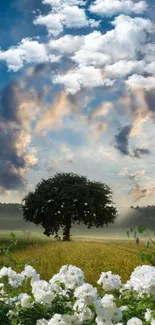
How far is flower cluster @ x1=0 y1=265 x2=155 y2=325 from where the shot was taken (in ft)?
→ 20.1

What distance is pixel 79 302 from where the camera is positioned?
6273 mm

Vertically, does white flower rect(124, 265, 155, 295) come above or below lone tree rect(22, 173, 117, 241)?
below

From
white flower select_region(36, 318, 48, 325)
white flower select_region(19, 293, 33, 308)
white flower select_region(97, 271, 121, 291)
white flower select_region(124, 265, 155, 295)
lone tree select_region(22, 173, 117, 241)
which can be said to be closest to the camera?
white flower select_region(36, 318, 48, 325)

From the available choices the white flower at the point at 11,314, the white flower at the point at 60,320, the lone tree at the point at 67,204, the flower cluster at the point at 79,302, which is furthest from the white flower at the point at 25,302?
the lone tree at the point at 67,204

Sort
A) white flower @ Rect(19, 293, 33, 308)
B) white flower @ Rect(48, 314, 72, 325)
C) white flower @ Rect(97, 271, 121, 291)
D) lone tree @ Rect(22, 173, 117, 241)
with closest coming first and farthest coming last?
white flower @ Rect(48, 314, 72, 325) < white flower @ Rect(19, 293, 33, 308) < white flower @ Rect(97, 271, 121, 291) < lone tree @ Rect(22, 173, 117, 241)

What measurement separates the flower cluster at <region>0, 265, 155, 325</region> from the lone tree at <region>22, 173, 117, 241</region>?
4372cm

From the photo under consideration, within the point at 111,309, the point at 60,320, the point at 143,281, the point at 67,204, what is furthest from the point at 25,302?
the point at 67,204

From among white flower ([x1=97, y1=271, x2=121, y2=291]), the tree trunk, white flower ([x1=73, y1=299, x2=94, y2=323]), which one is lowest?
white flower ([x1=73, y1=299, x2=94, y2=323])

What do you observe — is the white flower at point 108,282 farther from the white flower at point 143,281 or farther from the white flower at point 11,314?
the white flower at point 11,314

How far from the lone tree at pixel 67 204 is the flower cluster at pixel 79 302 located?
4372cm

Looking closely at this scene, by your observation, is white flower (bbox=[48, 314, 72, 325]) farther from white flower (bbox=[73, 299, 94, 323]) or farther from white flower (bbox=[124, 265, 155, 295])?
white flower (bbox=[124, 265, 155, 295])

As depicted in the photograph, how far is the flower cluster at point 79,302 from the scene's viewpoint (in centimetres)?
613

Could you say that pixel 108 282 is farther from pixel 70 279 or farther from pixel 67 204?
pixel 67 204

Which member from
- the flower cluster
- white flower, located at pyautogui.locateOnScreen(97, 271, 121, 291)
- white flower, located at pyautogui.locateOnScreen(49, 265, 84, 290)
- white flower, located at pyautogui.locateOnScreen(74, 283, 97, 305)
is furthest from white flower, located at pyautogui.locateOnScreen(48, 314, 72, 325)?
white flower, located at pyautogui.locateOnScreen(97, 271, 121, 291)
